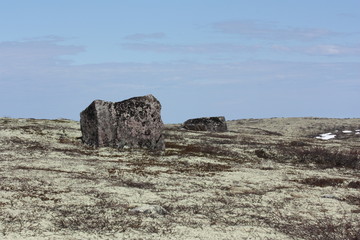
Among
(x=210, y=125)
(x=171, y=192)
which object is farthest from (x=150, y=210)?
(x=210, y=125)

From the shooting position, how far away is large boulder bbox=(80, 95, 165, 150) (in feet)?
138

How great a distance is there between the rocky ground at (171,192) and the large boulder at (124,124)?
68.1 inches

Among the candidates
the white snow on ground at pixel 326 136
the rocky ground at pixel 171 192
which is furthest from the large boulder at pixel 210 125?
the rocky ground at pixel 171 192

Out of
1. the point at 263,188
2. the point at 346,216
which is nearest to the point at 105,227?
the point at 346,216

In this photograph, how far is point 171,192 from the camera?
23.3 m

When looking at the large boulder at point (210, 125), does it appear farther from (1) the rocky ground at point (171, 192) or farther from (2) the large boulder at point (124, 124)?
(2) the large boulder at point (124, 124)

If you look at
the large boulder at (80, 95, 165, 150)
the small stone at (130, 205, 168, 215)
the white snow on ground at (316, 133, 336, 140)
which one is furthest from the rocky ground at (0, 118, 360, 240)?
the white snow on ground at (316, 133, 336, 140)

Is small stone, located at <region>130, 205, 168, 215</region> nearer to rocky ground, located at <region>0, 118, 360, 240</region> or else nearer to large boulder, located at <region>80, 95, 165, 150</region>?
rocky ground, located at <region>0, 118, 360, 240</region>

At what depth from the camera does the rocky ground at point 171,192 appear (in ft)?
54.1

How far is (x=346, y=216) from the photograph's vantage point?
19.6 m

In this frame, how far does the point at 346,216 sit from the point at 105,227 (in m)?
9.82

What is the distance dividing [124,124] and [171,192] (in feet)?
64.8

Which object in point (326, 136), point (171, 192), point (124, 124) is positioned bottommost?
point (326, 136)

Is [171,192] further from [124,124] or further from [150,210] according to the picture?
[124,124]
